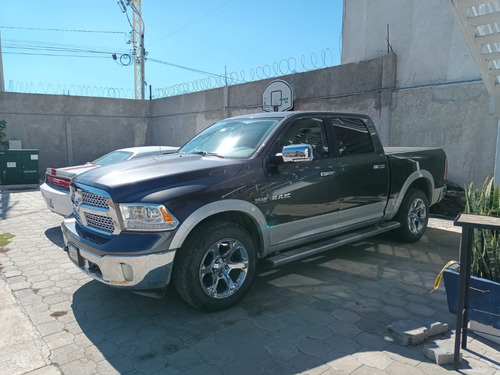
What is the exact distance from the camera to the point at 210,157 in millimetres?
4047

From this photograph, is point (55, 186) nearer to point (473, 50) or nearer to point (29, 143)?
point (473, 50)

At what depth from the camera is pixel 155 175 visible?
11.0 ft

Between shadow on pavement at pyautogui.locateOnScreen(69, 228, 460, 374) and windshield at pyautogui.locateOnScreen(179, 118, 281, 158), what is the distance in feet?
5.08

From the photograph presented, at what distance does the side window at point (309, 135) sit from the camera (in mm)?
4211

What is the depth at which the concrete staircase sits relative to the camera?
4.85 meters

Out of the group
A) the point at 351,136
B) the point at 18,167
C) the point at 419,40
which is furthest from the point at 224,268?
the point at 18,167

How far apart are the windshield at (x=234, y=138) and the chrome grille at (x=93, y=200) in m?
1.31

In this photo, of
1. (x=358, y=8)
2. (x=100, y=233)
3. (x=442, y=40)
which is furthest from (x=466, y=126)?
(x=100, y=233)

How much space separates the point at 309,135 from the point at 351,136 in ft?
2.66

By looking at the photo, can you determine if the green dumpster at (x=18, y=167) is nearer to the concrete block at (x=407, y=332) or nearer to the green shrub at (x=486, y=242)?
the concrete block at (x=407, y=332)

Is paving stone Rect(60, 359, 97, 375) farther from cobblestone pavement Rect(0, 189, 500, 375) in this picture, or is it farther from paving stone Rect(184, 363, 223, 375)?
paving stone Rect(184, 363, 223, 375)

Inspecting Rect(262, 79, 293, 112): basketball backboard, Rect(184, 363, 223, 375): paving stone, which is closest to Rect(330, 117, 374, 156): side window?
Rect(184, 363, 223, 375): paving stone

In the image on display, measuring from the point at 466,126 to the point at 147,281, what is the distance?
7.35 metres

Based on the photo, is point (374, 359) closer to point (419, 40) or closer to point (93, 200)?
point (93, 200)
